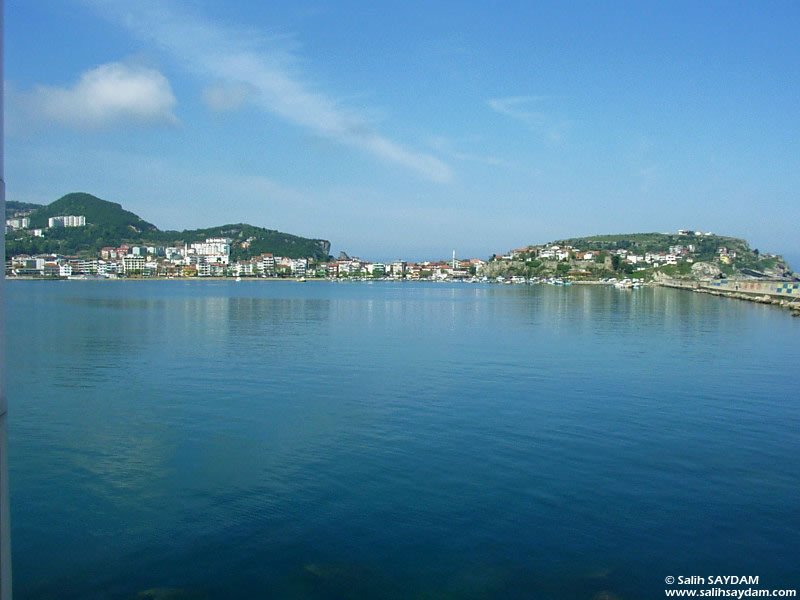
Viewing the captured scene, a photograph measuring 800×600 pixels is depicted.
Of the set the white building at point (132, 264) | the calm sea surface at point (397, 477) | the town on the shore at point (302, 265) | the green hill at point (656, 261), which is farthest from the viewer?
the white building at point (132, 264)

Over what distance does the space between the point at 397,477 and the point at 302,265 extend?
18718 cm

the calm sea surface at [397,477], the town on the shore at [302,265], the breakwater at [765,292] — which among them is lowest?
the calm sea surface at [397,477]

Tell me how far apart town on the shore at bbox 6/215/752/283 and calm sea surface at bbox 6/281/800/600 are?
393 ft

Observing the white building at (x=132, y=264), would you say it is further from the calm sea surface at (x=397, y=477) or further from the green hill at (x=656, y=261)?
the calm sea surface at (x=397, y=477)

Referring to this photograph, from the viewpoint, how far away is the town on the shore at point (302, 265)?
145875 mm

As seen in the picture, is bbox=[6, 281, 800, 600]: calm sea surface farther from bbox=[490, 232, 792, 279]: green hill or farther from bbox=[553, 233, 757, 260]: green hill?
bbox=[553, 233, 757, 260]: green hill

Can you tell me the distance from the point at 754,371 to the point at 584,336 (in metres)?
9.75

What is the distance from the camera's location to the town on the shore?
479 feet

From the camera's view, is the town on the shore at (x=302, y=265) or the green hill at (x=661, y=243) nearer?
the town on the shore at (x=302, y=265)

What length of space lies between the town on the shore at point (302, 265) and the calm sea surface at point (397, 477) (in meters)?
120

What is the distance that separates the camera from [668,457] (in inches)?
397

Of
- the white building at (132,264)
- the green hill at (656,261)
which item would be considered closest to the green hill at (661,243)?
the green hill at (656,261)

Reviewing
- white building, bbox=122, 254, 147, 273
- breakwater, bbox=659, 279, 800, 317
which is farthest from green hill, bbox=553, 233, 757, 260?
white building, bbox=122, 254, 147, 273

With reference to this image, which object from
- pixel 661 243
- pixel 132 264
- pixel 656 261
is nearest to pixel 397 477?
pixel 656 261
